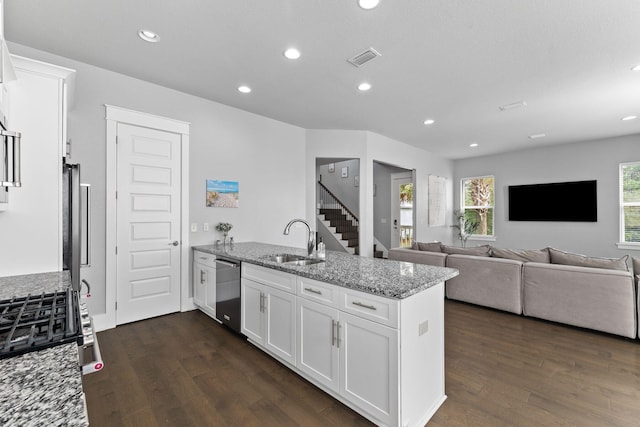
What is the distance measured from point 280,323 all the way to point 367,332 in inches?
36.0

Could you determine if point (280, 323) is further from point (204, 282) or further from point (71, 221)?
point (71, 221)

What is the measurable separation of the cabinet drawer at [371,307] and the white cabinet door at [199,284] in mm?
2335

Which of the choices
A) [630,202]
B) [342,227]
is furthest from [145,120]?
[630,202]

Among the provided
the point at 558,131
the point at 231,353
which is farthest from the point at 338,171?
the point at 231,353

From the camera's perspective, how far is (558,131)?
552 centimetres

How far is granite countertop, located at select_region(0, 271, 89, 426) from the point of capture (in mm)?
582

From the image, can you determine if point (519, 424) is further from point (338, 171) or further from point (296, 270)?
point (338, 171)

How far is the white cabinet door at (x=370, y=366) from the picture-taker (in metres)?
1.65

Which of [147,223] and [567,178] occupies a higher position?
[567,178]

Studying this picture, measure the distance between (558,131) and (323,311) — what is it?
613 cm

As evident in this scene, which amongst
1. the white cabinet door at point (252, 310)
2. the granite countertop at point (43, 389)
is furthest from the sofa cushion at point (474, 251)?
the granite countertop at point (43, 389)

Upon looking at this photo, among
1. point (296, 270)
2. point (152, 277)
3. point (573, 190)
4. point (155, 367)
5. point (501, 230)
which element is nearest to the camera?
point (296, 270)

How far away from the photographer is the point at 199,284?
12.1 feet

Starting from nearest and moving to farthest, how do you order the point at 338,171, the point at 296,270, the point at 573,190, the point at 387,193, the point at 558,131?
the point at 296,270
the point at 558,131
the point at 573,190
the point at 387,193
the point at 338,171
